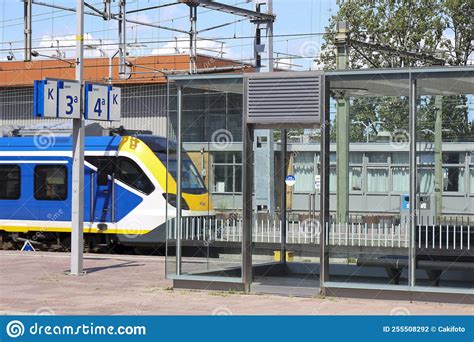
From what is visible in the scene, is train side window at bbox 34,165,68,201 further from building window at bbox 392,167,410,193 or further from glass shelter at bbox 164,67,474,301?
building window at bbox 392,167,410,193

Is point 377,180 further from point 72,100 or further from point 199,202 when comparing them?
point 72,100

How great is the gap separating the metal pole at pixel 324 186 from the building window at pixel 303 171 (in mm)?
5363

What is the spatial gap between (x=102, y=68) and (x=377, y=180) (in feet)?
82.3

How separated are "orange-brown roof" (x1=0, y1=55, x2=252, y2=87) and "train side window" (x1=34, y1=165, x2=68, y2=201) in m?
16.6

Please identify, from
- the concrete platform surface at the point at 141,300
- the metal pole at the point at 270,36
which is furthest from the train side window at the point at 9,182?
the metal pole at the point at 270,36

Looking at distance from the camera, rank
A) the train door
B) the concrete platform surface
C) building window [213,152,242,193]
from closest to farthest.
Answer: the concrete platform surface → building window [213,152,242,193] → the train door

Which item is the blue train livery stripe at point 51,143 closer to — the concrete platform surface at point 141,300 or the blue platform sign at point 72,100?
the blue platform sign at point 72,100

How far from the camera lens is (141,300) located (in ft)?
44.2

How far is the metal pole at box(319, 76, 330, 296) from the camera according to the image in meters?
13.5

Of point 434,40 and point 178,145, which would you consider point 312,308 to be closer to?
point 178,145

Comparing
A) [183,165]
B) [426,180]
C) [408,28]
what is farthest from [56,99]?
[408,28]

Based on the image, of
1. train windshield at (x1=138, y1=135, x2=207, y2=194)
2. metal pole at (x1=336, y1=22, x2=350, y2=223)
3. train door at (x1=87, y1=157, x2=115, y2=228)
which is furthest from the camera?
train door at (x1=87, y1=157, x2=115, y2=228)

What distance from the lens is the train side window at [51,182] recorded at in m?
23.0

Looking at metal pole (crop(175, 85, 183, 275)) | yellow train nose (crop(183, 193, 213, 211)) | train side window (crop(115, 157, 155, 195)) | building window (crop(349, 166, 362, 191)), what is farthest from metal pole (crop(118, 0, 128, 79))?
metal pole (crop(175, 85, 183, 275))
